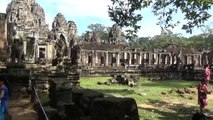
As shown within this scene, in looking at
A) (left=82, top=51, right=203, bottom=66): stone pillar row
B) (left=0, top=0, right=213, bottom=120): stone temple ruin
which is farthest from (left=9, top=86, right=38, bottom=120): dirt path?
(left=82, top=51, right=203, bottom=66): stone pillar row

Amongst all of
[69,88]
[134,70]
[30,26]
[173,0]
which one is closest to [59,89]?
[69,88]

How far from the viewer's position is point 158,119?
1274cm

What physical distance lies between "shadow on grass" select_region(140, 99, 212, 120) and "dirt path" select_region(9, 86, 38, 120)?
457 centimetres

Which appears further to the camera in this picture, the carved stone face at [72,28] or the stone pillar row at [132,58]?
the carved stone face at [72,28]

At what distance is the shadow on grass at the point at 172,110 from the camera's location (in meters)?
13.6

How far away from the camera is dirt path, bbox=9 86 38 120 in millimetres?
9703

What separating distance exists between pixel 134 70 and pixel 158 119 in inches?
918

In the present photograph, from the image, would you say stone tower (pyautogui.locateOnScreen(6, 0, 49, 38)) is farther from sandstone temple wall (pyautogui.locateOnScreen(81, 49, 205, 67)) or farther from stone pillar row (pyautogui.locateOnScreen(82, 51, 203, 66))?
stone pillar row (pyautogui.locateOnScreen(82, 51, 203, 66))

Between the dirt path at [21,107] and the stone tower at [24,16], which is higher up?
the stone tower at [24,16]

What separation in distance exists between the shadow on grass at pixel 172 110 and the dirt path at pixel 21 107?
15.0 feet

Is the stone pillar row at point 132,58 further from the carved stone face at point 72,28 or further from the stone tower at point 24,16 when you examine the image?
the stone tower at point 24,16

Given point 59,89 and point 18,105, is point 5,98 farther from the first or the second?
point 18,105

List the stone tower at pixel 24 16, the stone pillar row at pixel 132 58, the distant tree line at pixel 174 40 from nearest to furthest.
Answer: the stone tower at pixel 24 16 → the stone pillar row at pixel 132 58 → the distant tree line at pixel 174 40

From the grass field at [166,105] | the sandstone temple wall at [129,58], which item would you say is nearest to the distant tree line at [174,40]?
the sandstone temple wall at [129,58]
